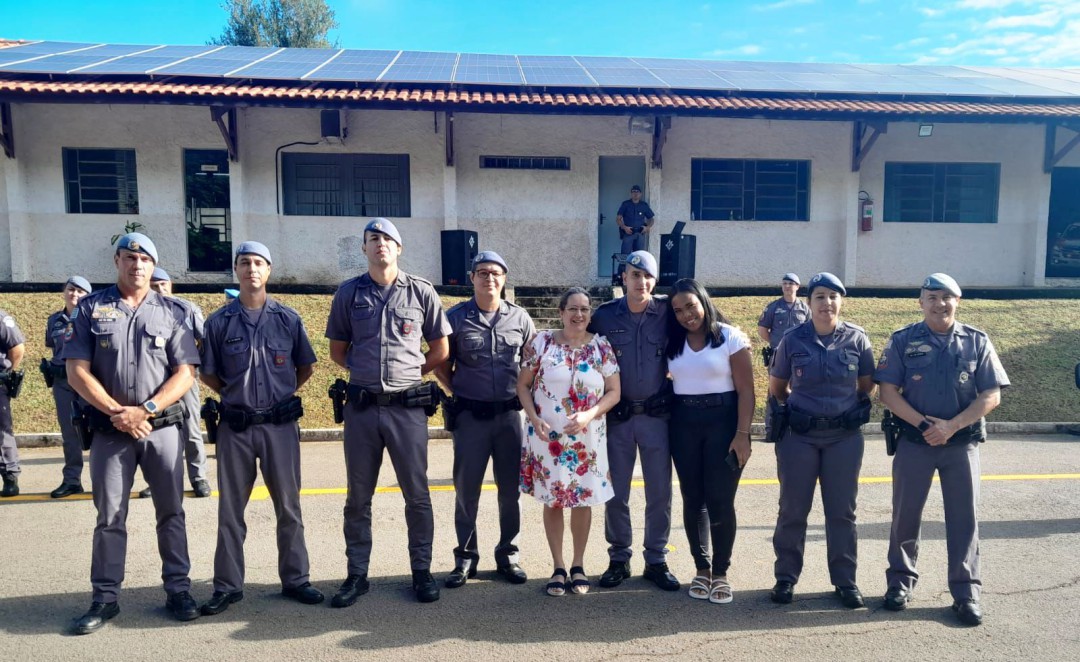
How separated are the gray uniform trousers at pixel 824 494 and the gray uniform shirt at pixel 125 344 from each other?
11.6 feet

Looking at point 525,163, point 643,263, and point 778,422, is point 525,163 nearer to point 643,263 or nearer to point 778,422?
point 643,263

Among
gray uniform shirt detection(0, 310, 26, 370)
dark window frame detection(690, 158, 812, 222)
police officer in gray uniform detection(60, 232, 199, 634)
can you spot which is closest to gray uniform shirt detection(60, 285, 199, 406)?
police officer in gray uniform detection(60, 232, 199, 634)

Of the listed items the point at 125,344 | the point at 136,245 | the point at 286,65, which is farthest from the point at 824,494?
the point at 286,65

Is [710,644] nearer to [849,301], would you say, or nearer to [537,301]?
[537,301]

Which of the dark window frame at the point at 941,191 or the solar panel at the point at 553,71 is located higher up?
the solar panel at the point at 553,71

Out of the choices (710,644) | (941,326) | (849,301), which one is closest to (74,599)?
(710,644)

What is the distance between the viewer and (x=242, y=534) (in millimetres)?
4328

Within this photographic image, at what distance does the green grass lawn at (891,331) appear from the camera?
945cm

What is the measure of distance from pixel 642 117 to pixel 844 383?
11.2 metres

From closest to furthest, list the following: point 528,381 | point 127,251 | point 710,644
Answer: point 710,644, point 127,251, point 528,381

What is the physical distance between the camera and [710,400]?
14.4 ft

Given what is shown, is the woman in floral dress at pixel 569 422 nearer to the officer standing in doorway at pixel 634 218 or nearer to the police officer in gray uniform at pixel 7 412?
the police officer in gray uniform at pixel 7 412

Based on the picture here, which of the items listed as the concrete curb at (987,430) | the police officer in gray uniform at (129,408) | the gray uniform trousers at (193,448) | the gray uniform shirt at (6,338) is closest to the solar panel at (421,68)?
the concrete curb at (987,430)

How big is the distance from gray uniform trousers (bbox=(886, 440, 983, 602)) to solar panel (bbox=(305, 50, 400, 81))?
482 inches
